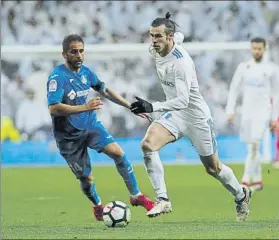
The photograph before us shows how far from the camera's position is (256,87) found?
16.4m

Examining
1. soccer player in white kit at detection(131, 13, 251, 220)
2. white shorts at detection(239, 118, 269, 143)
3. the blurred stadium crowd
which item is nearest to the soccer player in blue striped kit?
soccer player in white kit at detection(131, 13, 251, 220)

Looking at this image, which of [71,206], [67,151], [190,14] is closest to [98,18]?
[190,14]

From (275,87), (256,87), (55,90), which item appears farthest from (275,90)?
(55,90)

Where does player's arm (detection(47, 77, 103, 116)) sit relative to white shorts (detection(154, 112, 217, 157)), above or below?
above

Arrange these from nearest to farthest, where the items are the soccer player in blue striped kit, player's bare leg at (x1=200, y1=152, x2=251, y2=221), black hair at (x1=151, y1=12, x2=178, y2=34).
→ black hair at (x1=151, y1=12, x2=178, y2=34)
player's bare leg at (x1=200, y1=152, x2=251, y2=221)
the soccer player in blue striped kit

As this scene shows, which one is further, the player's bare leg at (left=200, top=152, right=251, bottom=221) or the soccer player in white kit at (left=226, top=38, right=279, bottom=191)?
the soccer player in white kit at (left=226, top=38, right=279, bottom=191)

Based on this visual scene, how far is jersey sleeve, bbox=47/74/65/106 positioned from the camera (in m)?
11.1

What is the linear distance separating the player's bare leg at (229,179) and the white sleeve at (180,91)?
802 mm

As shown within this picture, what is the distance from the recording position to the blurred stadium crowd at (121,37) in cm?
2236

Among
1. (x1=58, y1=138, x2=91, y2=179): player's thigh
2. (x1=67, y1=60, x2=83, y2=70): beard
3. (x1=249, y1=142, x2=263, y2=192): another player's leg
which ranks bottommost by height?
(x1=249, y1=142, x2=263, y2=192): another player's leg

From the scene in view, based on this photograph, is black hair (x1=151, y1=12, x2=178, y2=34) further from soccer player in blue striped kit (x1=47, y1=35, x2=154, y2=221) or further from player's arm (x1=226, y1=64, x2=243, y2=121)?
player's arm (x1=226, y1=64, x2=243, y2=121)

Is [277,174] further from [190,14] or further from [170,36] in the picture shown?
[170,36]

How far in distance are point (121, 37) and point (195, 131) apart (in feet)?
47.2

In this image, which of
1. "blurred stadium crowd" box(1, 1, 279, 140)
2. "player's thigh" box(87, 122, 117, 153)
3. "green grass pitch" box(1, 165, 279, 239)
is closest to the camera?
"green grass pitch" box(1, 165, 279, 239)
